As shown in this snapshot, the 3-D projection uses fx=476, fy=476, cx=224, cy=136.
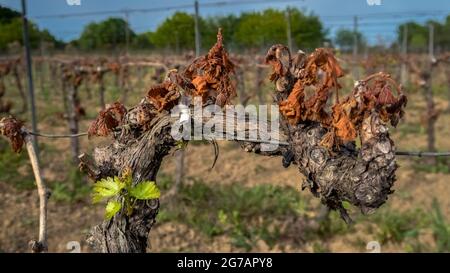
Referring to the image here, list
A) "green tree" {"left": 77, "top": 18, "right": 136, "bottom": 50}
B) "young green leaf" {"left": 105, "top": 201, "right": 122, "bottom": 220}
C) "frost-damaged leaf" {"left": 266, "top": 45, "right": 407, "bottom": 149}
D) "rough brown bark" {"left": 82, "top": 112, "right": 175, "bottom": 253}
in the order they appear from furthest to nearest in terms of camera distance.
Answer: "green tree" {"left": 77, "top": 18, "right": 136, "bottom": 50} → "rough brown bark" {"left": 82, "top": 112, "right": 175, "bottom": 253} → "young green leaf" {"left": 105, "top": 201, "right": 122, "bottom": 220} → "frost-damaged leaf" {"left": 266, "top": 45, "right": 407, "bottom": 149}

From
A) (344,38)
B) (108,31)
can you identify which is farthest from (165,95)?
(344,38)

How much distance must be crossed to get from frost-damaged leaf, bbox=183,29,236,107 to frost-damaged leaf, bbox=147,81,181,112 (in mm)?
74

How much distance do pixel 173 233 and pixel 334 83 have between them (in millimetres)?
3398

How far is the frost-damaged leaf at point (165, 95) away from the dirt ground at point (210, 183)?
6.52 ft

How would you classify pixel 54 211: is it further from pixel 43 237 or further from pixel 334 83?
pixel 334 83

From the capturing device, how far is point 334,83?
153cm

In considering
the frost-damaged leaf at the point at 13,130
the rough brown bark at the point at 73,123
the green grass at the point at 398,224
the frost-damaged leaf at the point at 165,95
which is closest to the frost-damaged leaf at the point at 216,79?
the frost-damaged leaf at the point at 165,95

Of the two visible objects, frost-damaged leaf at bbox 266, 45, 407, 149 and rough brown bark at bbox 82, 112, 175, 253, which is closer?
frost-damaged leaf at bbox 266, 45, 407, 149

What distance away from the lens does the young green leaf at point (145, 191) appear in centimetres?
174

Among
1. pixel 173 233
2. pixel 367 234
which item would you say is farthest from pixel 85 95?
pixel 367 234

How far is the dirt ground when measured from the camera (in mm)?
4379

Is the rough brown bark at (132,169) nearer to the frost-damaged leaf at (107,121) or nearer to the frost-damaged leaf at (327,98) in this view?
the frost-damaged leaf at (107,121)

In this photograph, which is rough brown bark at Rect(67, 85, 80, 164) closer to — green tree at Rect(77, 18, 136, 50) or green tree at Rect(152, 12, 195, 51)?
green tree at Rect(152, 12, 195, 51)

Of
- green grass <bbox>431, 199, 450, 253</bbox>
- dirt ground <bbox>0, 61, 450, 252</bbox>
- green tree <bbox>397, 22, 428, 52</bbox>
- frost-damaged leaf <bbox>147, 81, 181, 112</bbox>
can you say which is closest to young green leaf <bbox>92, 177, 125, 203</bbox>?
frost-damaged leaf <bbox>147, 81, 181, 112</bbox>
